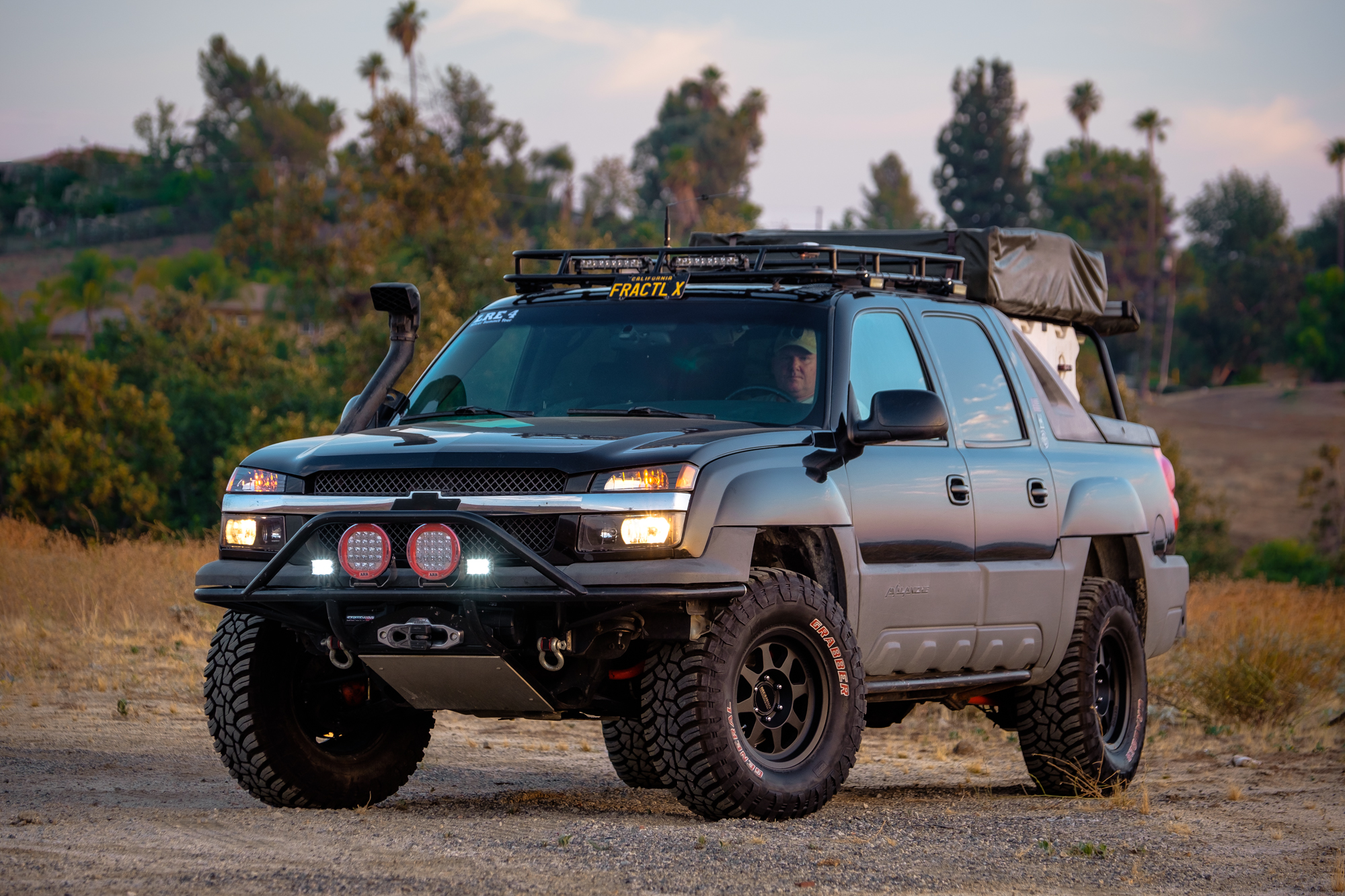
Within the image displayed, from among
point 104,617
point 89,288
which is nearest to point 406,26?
point 89,288

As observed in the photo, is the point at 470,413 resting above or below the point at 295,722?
above

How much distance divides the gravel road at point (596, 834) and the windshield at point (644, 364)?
5.24ft

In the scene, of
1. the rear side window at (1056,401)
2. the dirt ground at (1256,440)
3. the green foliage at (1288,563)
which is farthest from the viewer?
the dirt ground at (1256,440)

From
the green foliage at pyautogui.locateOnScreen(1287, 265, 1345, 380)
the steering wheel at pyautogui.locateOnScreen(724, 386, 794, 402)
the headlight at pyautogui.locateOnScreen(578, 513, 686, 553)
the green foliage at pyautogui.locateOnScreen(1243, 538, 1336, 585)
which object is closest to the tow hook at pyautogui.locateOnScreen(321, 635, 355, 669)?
the headlight at pyautogui.locateOnScreen(578, 513, 686, 553)

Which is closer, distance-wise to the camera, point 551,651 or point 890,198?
point 551,651

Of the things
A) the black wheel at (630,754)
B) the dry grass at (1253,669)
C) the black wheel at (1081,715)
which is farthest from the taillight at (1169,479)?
the black wheel at (630,754)

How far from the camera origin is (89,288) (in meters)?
70.9

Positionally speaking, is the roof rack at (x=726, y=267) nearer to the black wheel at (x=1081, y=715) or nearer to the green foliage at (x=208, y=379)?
the black wheel at (x=1081, y=715)

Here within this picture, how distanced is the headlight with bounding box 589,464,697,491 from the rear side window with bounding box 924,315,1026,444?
2085 mm

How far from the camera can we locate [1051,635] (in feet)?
25.5

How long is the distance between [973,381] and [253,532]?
3.35m

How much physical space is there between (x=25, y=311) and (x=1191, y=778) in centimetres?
8324

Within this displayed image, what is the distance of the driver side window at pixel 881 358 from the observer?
6.93 metres

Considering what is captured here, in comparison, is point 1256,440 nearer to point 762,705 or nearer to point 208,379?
point 208,379
